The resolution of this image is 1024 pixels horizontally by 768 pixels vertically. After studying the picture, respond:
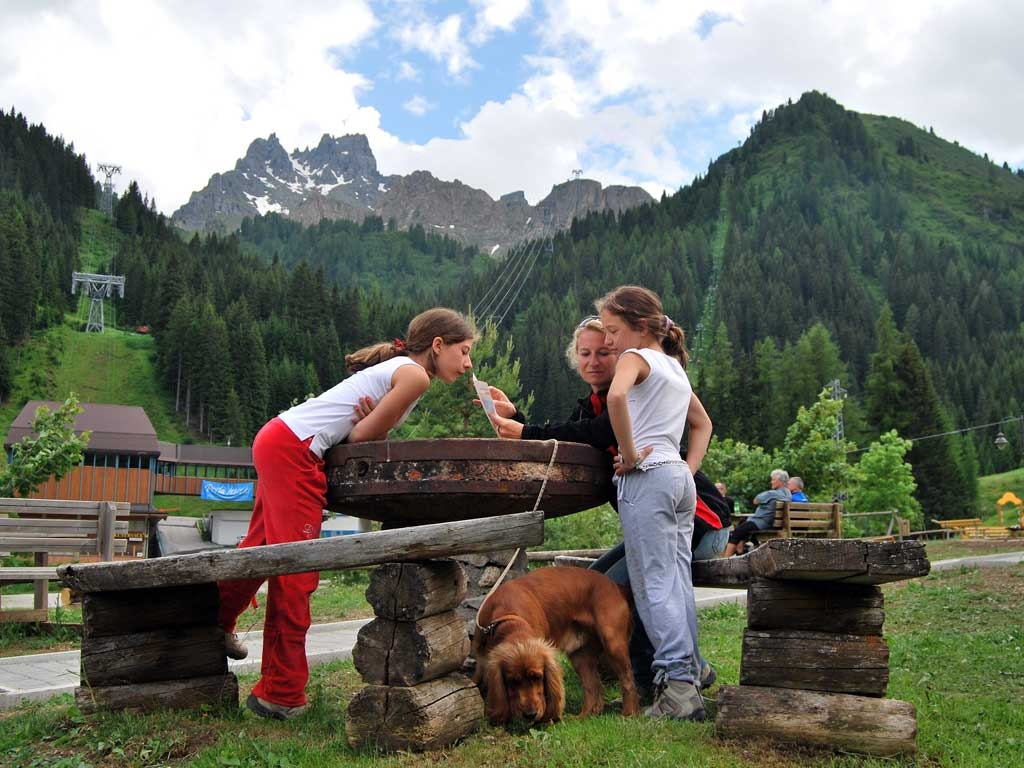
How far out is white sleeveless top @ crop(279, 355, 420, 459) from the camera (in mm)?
4645

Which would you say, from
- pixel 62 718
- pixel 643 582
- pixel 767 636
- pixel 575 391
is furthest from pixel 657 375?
pixel 575 391

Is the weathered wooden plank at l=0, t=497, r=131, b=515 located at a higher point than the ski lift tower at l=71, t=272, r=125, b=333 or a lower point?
lower

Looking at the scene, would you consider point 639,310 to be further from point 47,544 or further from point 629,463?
point 47,544

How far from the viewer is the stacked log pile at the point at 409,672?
3865 mm

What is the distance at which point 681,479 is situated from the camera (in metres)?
4.71

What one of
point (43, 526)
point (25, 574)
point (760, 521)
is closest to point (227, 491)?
point (760, 521)

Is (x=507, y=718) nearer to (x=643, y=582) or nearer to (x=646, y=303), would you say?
(x=643, y=582)

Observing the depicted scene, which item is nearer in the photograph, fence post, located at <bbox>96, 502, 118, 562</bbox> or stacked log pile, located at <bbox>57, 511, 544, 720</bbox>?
stacked log pile, located at <bbox>57, 511, 544, 720</bbox>

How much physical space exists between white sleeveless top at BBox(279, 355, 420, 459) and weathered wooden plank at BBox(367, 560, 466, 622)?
0.88m

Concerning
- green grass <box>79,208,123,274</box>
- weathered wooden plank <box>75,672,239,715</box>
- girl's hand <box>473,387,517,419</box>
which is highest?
green grass <box>79,208,123,274</box>

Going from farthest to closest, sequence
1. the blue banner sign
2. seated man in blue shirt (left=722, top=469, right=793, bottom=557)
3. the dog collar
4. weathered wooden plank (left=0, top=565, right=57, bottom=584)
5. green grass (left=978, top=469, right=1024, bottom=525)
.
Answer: green grass (left=978, top=469, right=1024, bottom=525)
the blue banner sign
seated man in blue shirt (left=722, top=469, right=793, bottom=557)
weathered wooden plank (left=0, top=565, right=57, bottom=584)
the dog collar

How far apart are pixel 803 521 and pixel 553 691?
12.2m

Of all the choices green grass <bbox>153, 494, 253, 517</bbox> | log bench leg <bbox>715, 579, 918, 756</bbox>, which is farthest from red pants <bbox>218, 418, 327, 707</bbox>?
green grass <bbox>153, 494, 253, 517</bbox>

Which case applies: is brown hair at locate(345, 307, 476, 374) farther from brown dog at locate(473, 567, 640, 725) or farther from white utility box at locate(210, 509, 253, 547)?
white utility box at locate(210, 509, 253, 547)
